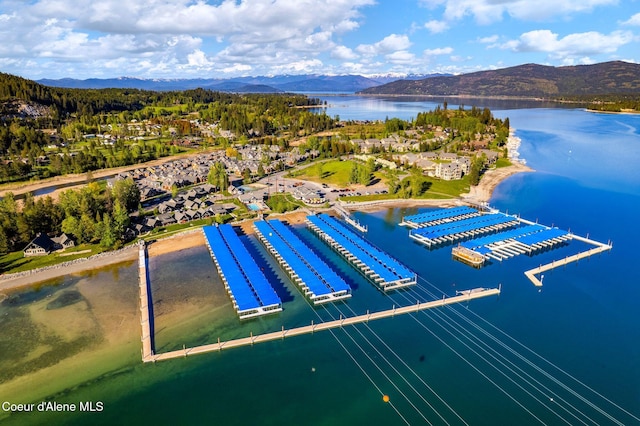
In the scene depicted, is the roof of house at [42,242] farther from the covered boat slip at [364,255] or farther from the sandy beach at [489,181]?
the sandy beach at [489,181]

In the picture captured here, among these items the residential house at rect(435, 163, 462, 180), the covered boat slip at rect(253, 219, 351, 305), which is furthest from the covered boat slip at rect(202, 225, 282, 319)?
the residential house at rect(435, 163, 462, 180)

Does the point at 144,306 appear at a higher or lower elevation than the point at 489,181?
lower

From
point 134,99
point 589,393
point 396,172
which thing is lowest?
point 589,393

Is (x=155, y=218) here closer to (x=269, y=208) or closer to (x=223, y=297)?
(x=269, y=208)

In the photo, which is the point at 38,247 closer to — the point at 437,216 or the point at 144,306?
the point at 144,306

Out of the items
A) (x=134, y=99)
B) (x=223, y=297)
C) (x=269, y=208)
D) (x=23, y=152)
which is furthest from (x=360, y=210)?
(x=134, y=99)

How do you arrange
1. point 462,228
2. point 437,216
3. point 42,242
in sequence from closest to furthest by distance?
point 42,242
point 462,228
point 437,216

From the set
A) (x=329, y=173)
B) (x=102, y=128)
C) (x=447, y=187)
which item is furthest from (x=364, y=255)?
(x=102, y=128)

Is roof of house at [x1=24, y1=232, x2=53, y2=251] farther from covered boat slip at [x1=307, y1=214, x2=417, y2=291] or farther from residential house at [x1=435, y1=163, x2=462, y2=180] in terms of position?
residential house at [x1=435, y1=163, x2=462, y2=180]
